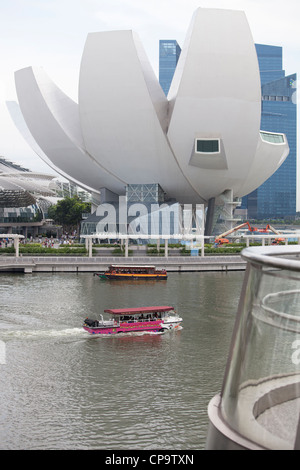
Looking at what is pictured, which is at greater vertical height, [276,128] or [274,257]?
[276,128]

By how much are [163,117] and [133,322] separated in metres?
29.0

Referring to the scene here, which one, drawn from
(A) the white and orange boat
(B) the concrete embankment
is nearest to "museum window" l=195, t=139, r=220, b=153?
(B) the concrete embankment

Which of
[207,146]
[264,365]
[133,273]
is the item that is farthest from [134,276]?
[264,365]

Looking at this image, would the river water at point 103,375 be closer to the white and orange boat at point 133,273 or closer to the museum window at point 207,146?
the white and orange boat at point 133,273

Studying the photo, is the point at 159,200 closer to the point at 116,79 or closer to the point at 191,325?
the point at 116,79

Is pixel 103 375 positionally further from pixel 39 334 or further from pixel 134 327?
pixel 134 327

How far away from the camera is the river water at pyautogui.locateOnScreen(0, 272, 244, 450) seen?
9836mm

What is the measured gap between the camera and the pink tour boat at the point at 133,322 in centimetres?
1733

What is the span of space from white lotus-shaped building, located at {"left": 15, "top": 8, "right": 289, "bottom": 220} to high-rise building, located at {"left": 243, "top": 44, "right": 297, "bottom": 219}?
267 ft

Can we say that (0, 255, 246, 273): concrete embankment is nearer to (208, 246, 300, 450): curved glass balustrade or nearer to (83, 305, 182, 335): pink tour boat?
(83, 305, 182, 335): pink tour boat

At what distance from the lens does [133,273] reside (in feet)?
101

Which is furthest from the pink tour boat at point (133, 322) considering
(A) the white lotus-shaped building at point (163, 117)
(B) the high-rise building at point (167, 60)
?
(B) the high-rise building at point (167, 60)

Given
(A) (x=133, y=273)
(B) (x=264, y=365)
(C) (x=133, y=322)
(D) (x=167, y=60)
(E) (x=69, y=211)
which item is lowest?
(C) (x=133, y=322)
